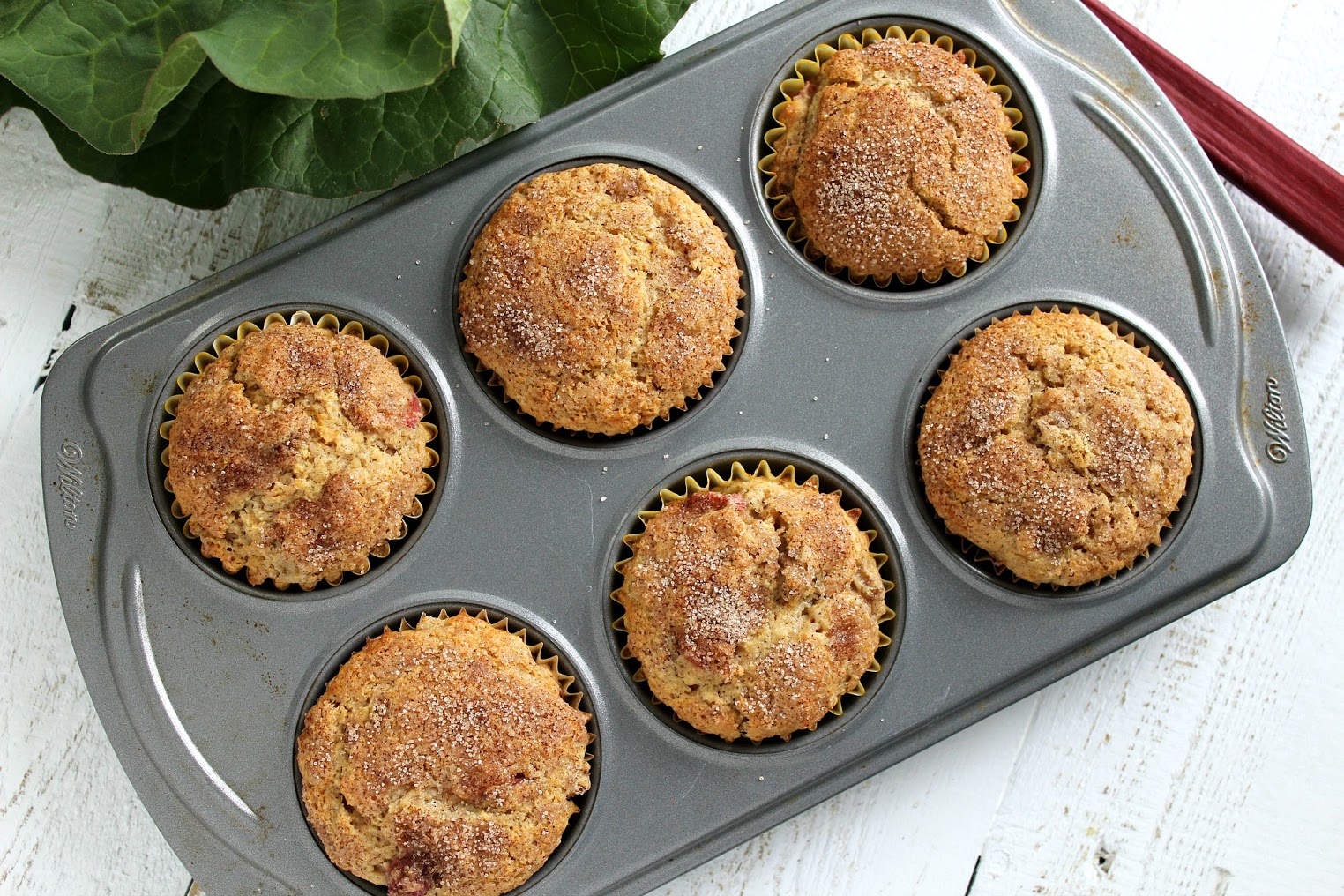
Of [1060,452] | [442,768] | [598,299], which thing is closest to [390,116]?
[598,299]

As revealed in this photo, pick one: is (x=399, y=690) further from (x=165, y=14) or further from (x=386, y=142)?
(x=165, y=14)

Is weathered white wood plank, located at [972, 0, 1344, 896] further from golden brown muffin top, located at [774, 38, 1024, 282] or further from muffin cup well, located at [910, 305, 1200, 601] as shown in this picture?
golden brown muffin top, located at [774, 38, 1024, 282]

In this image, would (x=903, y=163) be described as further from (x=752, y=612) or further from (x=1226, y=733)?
(x=1226, y=733)

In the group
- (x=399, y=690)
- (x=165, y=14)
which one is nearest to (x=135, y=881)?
(x=399, y=690)

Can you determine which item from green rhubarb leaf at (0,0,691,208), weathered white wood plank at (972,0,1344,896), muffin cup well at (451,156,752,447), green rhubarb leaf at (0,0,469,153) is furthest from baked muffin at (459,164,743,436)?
weathered white wood plank at (972,0,1344,896)

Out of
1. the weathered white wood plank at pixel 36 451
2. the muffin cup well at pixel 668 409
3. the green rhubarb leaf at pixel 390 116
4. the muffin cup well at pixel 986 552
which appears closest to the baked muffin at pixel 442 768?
the muffin cup well at pixel 668 409

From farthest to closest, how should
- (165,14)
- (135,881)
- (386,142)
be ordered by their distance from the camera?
(135,881)
(386,142)
(165,14)
